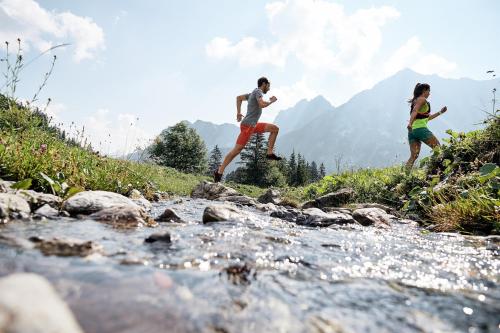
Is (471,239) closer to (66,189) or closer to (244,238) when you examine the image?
(244,238)

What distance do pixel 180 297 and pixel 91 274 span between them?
634 mm

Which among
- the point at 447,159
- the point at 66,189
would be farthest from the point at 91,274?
the point at 447,159

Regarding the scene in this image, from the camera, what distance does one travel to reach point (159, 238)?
3.40 metres

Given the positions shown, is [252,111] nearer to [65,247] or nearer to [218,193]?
[218,193]

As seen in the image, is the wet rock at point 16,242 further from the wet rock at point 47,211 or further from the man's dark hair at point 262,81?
the man's dark hair at point 262,81

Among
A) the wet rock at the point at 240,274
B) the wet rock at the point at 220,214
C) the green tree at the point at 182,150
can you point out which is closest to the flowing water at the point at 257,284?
the wet rock at the point at 240,274

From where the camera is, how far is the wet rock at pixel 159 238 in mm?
3343

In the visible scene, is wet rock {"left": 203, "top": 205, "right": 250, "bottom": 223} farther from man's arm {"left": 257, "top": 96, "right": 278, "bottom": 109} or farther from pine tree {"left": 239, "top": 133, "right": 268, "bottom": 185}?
pine tree {"left": 239, "top": 133, "right": 268, "bottom": 185}

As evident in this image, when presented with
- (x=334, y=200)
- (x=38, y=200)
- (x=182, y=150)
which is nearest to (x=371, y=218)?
(x=334, y=200)

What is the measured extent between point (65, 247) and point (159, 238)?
2.98ft

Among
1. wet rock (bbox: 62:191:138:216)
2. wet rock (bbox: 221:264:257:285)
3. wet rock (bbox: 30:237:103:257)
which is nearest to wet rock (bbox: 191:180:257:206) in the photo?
wet rock (bbox: 62:191:138:216)

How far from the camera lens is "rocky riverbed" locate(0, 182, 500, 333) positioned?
174cm

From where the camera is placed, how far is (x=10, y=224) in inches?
134

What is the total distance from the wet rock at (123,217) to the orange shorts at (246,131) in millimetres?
6173
